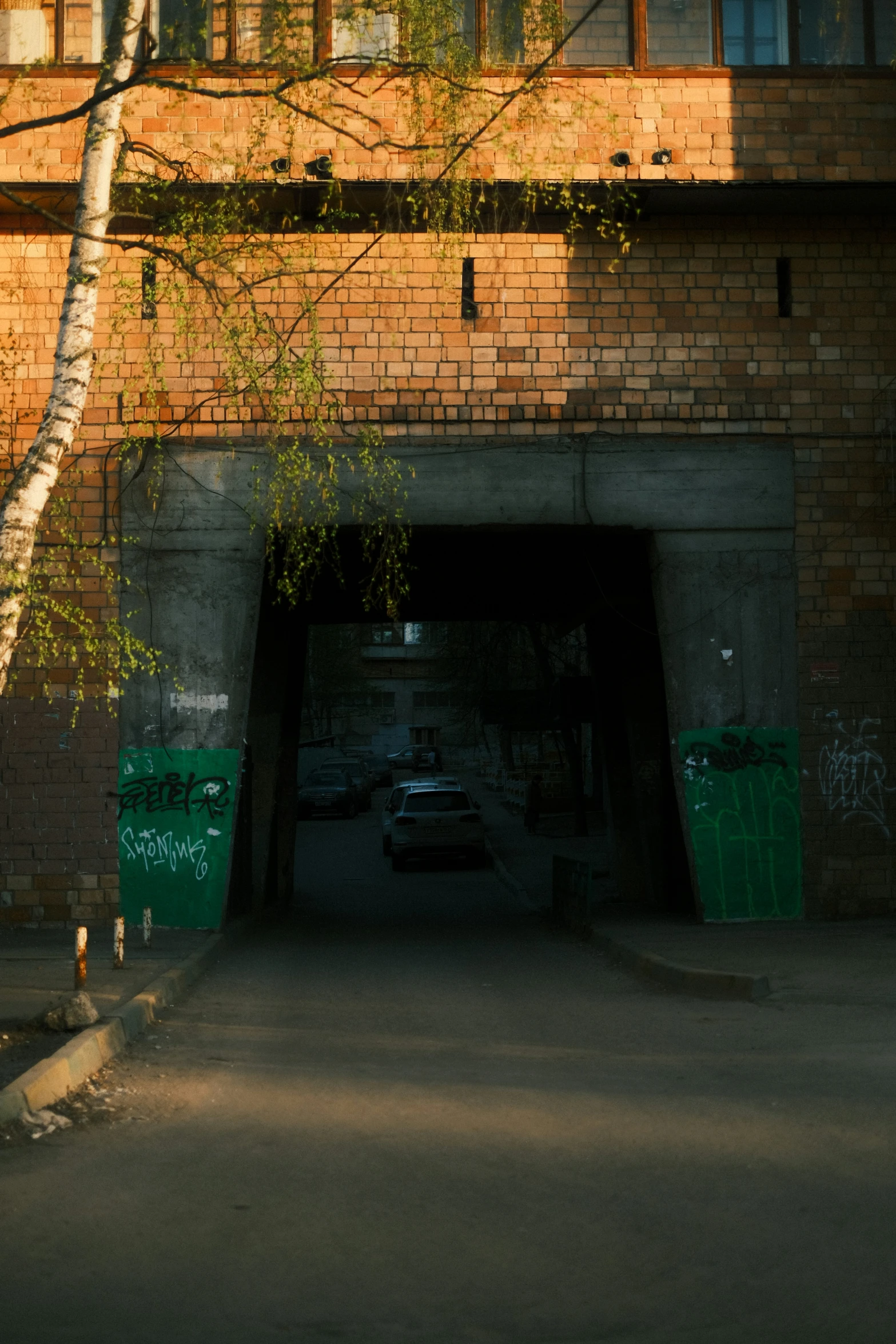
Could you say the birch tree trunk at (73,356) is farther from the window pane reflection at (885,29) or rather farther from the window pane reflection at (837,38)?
the window pane reflection at (885,29)

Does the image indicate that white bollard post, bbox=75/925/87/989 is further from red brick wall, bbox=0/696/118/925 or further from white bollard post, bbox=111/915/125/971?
red brick wall, bbox=0/696/118/925

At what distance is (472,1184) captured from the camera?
5.35 meters

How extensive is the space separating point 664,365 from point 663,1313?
13049 millimetres

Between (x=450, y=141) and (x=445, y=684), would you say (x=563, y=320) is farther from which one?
(x=445, y=684)

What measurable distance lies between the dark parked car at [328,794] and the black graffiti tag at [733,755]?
3213 cm

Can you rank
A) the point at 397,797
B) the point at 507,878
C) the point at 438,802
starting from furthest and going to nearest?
the point at 397,797
the point at 438,802
the point at 507,878

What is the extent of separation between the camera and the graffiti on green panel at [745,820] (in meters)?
15.5

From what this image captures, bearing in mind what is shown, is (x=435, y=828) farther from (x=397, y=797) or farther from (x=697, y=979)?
(x=697, y=979)

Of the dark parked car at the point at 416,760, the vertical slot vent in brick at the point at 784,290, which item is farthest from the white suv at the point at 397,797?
the dark parked car at the point at 416,760

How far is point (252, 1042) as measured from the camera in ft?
29.8

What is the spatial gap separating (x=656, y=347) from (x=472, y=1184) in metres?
12.1

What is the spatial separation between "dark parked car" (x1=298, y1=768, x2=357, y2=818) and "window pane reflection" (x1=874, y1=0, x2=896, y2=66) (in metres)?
34.4

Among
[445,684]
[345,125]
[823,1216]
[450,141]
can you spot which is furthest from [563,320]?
[445,684]

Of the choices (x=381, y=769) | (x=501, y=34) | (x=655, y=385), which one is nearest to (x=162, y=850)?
(x=655, y=385)
